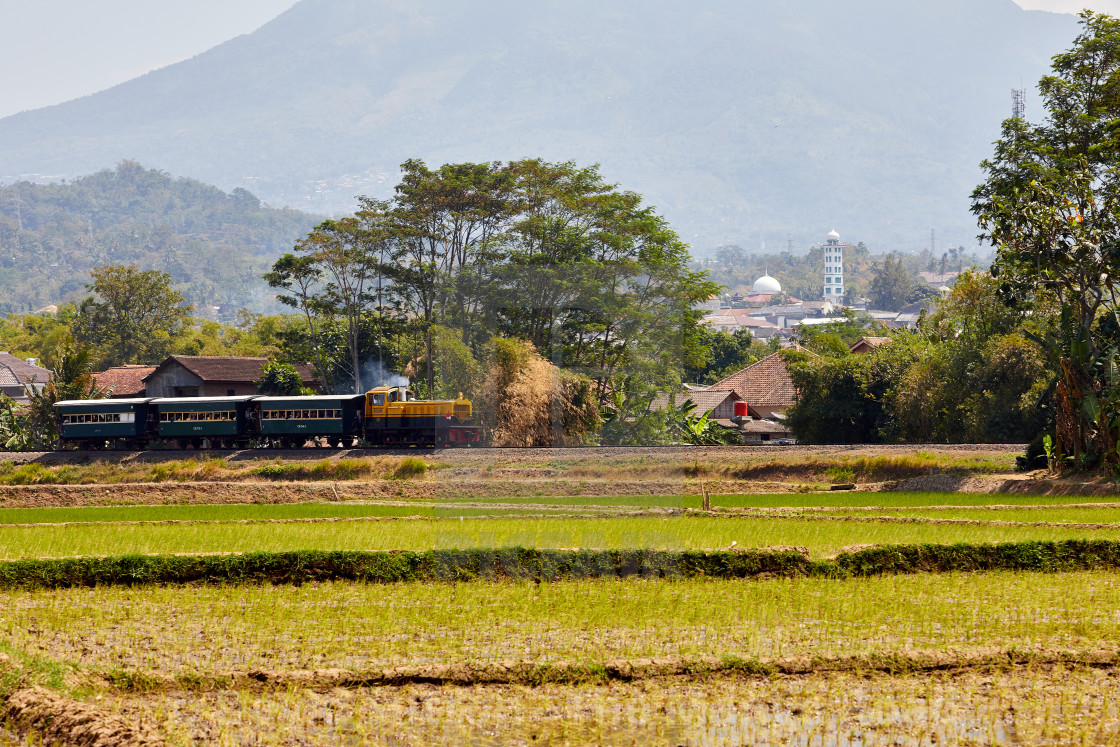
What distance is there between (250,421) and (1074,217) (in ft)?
86.7

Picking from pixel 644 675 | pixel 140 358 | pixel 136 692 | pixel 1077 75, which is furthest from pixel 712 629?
pixel 140 358

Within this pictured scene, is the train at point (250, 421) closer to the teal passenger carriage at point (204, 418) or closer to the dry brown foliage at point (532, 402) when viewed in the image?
the teal passenger carriage at point (204, 418)

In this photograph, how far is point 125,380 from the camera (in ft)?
177

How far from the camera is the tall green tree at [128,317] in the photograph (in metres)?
72.4

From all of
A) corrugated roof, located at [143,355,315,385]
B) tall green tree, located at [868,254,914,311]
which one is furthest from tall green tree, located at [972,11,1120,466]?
tall green tree, located at [868,254,914,311]

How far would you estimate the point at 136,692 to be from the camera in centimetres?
881

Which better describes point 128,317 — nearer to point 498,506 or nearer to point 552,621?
point 498,506

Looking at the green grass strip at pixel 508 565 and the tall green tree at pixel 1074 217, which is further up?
the tall green tree at pixel 1074 217

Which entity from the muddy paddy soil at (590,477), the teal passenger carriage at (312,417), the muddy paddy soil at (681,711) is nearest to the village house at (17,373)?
the teal passenger carriage at (312,417)

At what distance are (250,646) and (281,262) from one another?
41698 millimetres

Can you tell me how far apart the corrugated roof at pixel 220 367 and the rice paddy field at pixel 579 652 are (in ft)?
113

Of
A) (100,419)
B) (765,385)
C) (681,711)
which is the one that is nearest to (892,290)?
Answer: (765,385)

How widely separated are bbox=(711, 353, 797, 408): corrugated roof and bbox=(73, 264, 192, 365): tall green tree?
41.5 meters

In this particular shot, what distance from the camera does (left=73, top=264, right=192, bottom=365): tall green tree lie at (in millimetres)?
72438
